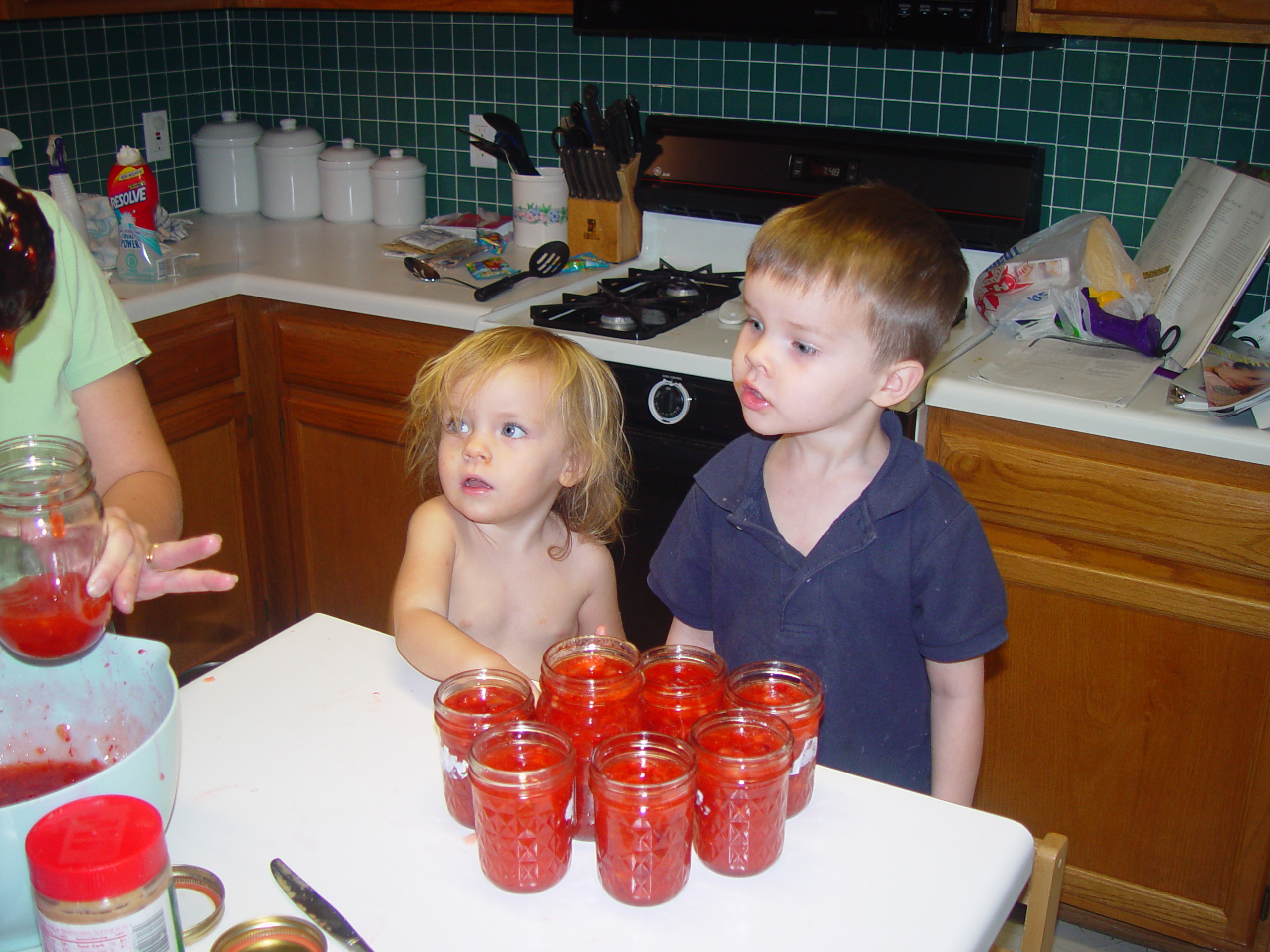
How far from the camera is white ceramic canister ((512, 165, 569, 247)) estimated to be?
2424mm

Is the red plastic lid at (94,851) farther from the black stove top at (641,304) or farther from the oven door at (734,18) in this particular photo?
the oven door at (734,18)

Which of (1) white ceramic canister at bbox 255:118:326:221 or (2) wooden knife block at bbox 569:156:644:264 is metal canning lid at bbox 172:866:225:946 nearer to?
(2) wooden knife block at bbox 569:156:644:264

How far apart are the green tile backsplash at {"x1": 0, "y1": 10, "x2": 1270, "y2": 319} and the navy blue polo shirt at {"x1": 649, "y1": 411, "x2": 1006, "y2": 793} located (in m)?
1.11

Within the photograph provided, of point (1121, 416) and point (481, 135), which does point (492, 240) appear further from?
point (1121, 416)

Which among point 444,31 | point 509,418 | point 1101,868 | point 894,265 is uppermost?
point 444,31

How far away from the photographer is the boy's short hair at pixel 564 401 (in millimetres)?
1292

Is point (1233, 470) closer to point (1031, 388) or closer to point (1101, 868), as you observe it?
point (1031, 388)

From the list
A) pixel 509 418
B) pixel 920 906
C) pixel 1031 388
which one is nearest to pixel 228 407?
pixel 509 418

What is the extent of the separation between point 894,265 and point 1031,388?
669 mm

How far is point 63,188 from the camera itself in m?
2.19

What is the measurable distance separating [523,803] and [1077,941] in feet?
5.00

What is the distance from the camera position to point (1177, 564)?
1658 mm

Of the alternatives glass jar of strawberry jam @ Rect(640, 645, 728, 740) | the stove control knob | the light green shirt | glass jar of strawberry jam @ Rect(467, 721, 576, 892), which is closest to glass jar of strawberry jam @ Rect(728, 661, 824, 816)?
glass jar of strawberry jam @ Rect(640, 645, 728, 740)

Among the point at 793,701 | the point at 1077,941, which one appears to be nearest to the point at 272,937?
the point at 793,701
